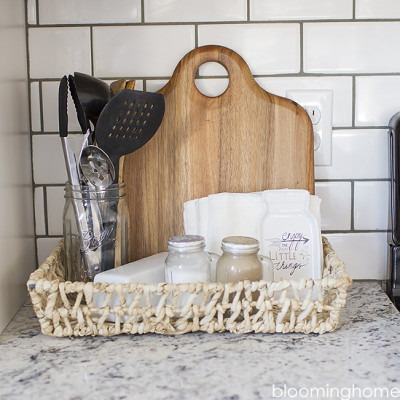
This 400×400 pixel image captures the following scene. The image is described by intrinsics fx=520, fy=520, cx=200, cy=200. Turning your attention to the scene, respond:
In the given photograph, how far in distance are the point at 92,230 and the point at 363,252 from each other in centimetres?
50

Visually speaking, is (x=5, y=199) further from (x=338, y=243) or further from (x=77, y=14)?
(x=338, y=243)

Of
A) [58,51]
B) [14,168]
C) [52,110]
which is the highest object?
[58,51]

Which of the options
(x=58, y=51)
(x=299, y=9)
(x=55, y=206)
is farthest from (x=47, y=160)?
(x=299, y=9)

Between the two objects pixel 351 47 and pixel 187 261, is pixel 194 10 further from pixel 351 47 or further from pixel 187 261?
pixel 187 261

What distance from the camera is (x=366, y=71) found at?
0.91m

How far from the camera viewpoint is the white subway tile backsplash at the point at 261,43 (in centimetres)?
90

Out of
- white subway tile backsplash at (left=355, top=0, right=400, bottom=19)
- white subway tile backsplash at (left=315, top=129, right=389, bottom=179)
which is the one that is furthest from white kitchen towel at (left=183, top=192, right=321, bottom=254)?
white subway tile backsplash at (left=355, top=0, right=400, bottom=19)

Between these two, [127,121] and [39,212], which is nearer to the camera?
[127,121]

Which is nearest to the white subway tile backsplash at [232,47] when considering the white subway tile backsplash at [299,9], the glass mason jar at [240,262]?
the white subway tile backsplash at [299,9]

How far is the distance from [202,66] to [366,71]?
11.3 inches

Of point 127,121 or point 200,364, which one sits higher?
point 127,121

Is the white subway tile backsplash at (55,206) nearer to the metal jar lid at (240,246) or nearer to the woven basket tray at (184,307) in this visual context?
the woven basket tray at (184,307)

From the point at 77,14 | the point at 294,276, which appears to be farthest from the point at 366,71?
the point at 77,14

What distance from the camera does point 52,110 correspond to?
91cm
